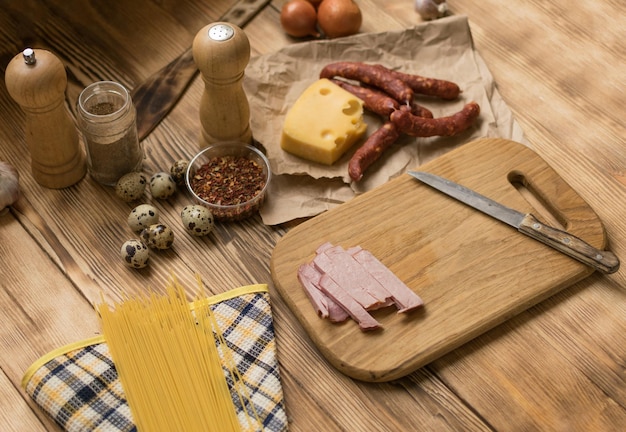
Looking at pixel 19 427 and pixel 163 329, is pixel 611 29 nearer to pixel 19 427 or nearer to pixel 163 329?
pixel 163 329

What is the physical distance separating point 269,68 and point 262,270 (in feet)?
1.80

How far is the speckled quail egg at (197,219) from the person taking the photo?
5.35 ft

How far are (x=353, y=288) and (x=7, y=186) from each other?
29.0 inches

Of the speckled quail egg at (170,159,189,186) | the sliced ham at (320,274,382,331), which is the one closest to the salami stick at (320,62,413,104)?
the speckled quail egg at (170,159,189,186)

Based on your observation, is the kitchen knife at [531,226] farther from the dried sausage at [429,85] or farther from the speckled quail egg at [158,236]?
the speckled quail egg at [158,236]

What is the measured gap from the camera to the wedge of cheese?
1.76 m

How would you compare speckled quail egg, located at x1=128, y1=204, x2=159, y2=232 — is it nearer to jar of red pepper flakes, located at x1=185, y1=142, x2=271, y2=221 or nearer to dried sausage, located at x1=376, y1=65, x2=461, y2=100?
jar of red pepper flakes, located at x1=185, y1=142, x2=271, y2=221

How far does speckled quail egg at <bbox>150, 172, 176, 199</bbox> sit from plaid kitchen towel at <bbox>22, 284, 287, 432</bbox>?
0.28 m

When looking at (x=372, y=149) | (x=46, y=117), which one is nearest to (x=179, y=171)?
(x=46, y=117)

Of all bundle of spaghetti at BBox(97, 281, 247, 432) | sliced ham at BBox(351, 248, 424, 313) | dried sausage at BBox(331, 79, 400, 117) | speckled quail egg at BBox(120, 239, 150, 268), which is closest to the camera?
bundle of spaghetti at BBox(97, 281, 247, 432)

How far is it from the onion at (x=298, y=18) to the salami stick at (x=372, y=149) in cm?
37

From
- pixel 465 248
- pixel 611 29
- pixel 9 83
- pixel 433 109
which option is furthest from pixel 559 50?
pixel 9 83

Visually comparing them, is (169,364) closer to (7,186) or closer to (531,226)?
(7,186)

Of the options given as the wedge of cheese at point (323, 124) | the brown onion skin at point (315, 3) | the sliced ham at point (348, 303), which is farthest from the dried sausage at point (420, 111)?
the sliced ham at point (348, 303)
